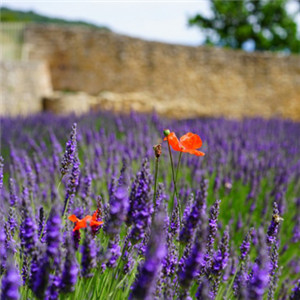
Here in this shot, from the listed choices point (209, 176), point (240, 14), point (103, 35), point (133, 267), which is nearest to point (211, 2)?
point (240, 14)

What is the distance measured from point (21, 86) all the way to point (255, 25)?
13.9 meters

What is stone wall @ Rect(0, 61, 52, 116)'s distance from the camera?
9.94m

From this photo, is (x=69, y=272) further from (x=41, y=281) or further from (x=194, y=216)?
(x=194, y=216)

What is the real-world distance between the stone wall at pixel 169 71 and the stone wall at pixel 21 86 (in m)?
1.16

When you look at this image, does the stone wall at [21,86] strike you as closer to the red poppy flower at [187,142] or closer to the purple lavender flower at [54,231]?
the red poppy flower at [187,142]

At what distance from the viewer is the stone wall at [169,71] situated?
12.3 metres

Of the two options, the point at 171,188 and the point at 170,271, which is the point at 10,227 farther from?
the point at 171,188

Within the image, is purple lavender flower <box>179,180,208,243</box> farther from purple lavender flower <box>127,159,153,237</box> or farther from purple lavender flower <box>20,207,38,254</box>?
purple lavender flower <box>20,207,38,254</box>

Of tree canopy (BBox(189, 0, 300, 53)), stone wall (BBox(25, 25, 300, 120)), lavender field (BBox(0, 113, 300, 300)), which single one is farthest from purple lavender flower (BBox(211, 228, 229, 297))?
tree canopy (BBox(189, 0, 300, 53))

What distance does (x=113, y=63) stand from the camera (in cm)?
1234

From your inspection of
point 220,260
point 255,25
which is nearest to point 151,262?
point 220,260

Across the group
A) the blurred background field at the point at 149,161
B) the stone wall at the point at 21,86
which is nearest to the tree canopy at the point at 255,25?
the blurred background field at the point at 149,161

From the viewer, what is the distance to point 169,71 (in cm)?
1246

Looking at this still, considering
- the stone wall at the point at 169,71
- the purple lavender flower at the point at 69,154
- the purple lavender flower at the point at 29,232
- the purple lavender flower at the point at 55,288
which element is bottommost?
the purple lavender flower at the point at 55,288
